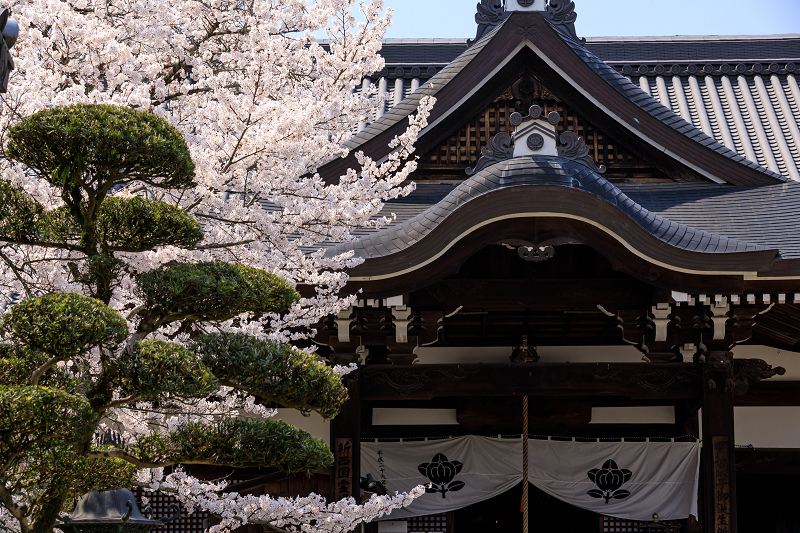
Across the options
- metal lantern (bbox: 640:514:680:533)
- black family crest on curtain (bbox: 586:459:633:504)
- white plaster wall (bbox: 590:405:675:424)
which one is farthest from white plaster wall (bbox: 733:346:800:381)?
metal lantern (bbox: 640:514:680:533)

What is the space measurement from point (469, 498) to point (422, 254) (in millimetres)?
2788

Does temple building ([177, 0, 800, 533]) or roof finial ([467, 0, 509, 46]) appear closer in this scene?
temple building ([177, 0, 800, 533])

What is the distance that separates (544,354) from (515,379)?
0.97 meters

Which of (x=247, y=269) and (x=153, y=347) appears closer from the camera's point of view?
(x=153, y=347)

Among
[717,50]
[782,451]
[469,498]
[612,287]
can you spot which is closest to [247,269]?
[612,287]

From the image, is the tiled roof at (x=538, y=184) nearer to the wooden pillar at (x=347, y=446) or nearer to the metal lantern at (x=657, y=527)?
the wooden pillar at (x=347, y=446)

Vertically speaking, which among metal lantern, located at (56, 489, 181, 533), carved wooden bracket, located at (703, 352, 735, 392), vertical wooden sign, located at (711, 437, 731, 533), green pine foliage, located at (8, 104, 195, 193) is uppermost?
green pine foliage, located at (8, 104, 195, 193)

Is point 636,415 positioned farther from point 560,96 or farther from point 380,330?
point 560,96

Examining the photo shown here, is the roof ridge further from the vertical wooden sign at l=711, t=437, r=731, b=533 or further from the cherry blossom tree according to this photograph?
the cherry blossom tree

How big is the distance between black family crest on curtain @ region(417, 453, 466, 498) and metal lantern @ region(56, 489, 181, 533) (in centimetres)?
339

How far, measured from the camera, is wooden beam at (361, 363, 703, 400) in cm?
721

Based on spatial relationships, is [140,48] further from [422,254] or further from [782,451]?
[782,451]

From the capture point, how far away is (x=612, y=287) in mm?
6875

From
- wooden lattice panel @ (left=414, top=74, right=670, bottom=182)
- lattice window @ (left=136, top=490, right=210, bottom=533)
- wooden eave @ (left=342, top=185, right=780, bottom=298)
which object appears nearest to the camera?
wooden eave @ (left=342, top=185, right=780, bottom=298)
